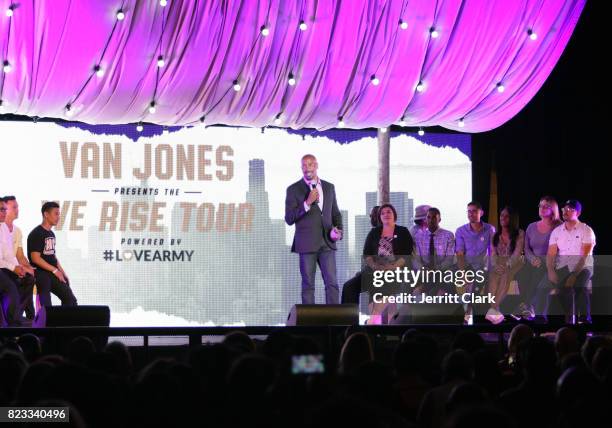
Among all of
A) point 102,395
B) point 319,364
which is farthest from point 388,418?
point 102,395

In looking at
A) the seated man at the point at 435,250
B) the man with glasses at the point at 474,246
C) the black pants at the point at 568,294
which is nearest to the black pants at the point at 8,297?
the seated man at the point at 435,250

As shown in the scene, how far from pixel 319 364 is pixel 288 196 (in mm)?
6255


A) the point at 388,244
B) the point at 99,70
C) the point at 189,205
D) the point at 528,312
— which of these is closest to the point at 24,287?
the point at 189,205

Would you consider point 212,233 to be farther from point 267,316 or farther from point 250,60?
point 250,60

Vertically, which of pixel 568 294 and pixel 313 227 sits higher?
pixel 313 227

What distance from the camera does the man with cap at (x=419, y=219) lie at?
9.13 metres

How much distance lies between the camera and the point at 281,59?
8602 millimetres

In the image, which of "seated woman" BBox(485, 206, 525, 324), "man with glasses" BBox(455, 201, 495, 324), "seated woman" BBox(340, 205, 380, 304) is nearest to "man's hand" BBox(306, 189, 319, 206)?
"seated woman" BBox(340, 205, 380, 304)

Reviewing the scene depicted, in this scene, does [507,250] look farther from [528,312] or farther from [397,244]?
[397,244]

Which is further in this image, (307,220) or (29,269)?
(307,220)

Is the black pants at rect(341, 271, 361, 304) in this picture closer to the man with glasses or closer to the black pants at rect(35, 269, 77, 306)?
the man with glasses

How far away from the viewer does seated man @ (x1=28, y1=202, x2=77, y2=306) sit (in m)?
8.27

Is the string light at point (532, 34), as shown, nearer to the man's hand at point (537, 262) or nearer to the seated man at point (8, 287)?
the man's hand at point (537, 262)

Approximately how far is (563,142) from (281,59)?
3.54m
